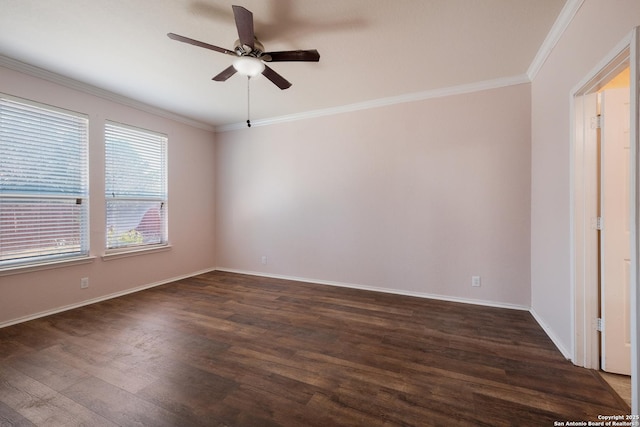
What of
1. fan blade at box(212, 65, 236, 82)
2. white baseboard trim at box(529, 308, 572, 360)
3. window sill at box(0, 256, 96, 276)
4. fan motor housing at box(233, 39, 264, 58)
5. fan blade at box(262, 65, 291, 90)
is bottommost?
white baseboard trim at box(529, 308, 572, 360)

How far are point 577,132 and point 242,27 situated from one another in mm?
2518

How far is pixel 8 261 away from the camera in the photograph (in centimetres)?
262

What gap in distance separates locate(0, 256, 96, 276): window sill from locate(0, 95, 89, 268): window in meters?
0.06

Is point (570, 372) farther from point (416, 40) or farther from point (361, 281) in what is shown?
point (416, 40)

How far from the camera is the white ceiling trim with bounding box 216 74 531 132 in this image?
2947 mm

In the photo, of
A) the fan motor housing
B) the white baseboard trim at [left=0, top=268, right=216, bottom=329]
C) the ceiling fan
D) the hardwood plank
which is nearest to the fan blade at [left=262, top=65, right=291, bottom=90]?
the ceiling fan

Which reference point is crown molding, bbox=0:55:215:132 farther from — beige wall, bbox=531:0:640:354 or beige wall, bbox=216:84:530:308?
beige wall, bbox=531:0:640:354

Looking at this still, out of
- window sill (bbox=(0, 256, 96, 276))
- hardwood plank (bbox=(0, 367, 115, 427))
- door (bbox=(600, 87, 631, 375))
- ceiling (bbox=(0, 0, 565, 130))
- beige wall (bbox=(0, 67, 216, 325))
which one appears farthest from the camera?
beige wall (bbox=(0, 67, 216, 325))

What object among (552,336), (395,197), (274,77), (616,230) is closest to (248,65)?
(274,77)

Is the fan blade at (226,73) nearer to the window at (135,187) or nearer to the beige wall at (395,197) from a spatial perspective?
the beige wall at (395,197)

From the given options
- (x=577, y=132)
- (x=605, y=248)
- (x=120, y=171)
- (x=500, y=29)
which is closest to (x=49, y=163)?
(x=120, y=171)

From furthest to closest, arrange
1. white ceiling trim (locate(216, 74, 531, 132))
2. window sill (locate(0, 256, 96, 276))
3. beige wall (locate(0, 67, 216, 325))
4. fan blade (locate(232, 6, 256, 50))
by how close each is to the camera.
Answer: white ceiling trim (locate(216, 74, 531, 132))
beige wall (locate(0, 67, 216, 325))
window sill (locate(0, 256, 96, 276))
fan blade (locate(232, 6, 256, 50))

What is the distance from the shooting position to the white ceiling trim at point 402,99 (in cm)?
295

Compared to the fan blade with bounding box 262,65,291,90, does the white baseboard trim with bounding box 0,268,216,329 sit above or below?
below
